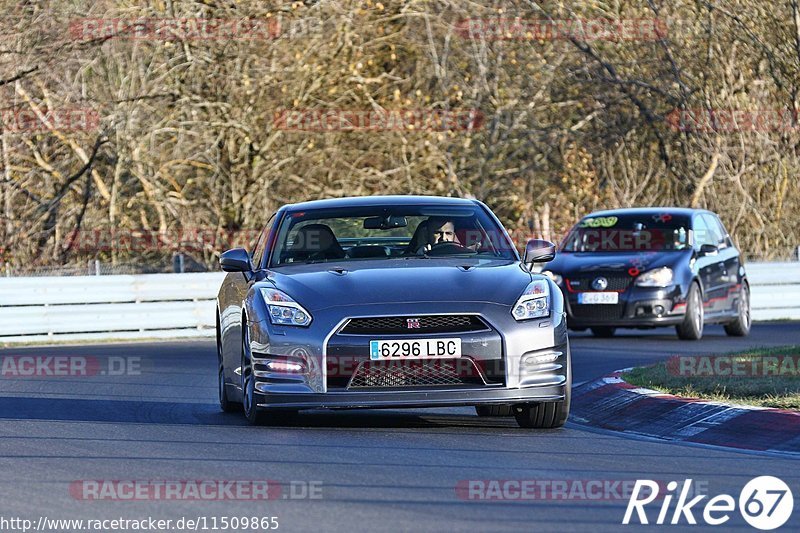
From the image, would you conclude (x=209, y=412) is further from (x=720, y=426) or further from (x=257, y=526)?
(x=257, y=526)

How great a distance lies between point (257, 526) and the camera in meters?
6.54

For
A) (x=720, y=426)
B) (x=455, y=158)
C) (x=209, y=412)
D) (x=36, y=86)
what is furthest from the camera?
(x=455, y=158)

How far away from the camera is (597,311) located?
19719mm

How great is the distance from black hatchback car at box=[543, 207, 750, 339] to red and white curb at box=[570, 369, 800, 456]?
7427 mm

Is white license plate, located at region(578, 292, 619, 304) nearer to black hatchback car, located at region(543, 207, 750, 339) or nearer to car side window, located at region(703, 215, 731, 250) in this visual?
black hatchback car, located at region(543, 207, 750, 339)

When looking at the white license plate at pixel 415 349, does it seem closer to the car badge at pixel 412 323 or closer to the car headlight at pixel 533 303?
the car badge at pixel 412 323

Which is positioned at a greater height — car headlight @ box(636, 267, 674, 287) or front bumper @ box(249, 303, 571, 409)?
front bumper @ box(249, 303, 571, 409)

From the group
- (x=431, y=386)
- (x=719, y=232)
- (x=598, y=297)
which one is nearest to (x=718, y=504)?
(x=431, y=386)

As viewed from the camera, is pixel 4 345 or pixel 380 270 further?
pixel 4 345

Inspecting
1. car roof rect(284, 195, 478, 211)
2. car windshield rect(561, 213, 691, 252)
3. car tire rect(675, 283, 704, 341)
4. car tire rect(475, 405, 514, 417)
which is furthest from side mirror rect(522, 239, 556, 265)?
car windshield rect(561, 213, 691, 252)

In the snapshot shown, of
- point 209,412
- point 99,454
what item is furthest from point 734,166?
point 99,454

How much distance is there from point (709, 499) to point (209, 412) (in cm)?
532

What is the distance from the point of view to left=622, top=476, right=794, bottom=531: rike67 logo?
6.69m

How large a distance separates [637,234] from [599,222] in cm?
58
